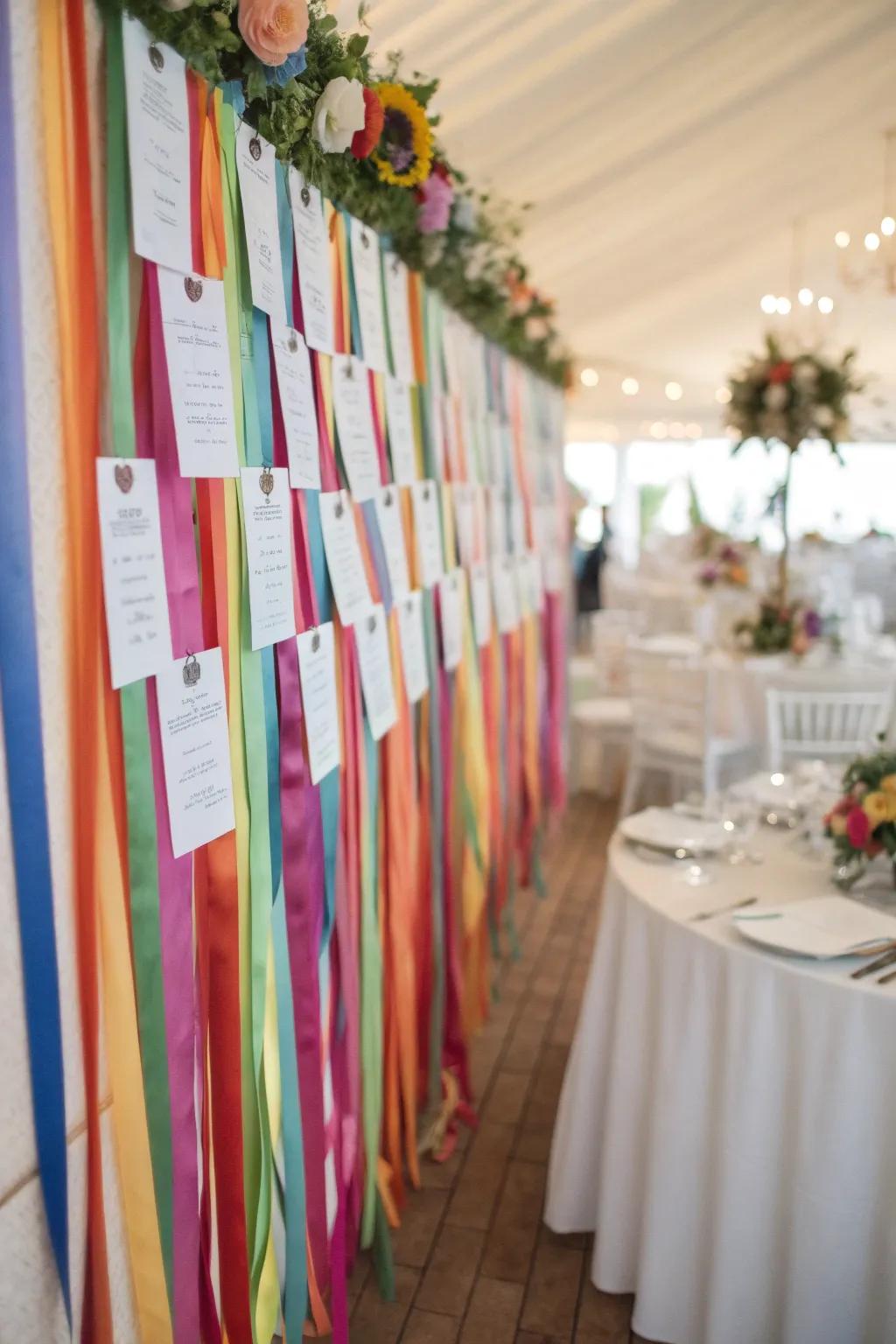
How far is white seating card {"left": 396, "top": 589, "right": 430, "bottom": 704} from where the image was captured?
92.7 inches

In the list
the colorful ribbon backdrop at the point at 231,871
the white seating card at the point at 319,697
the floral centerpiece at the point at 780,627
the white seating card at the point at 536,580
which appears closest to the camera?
the colorful ribbon backdrop at the point at 231,871

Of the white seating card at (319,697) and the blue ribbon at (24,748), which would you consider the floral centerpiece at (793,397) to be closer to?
the white seating card at (319,697)

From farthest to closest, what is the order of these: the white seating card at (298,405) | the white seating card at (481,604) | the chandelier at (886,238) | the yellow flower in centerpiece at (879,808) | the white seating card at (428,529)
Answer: the chandelier at (886,238), the white seating card at (481,604), the white seating card at (428,529), the yellow flower in centerpiece at (879,808), the white seating card at (298,405)

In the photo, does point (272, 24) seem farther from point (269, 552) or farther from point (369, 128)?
point (269, 552)

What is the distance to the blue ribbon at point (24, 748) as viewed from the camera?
40.9 inches

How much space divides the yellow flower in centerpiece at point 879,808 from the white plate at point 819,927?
16cm

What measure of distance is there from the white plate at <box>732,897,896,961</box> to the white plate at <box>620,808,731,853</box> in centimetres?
27

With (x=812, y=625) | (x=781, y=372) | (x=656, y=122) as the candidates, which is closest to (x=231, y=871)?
(x=656, y=122)

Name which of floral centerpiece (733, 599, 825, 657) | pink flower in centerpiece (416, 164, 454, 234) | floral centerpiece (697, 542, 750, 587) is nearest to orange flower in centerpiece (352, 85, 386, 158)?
pink flower in centerpiece (416, 164, 454, 234)

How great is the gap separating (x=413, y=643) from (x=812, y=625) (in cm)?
296

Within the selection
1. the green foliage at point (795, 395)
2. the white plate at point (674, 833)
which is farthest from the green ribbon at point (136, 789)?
the green foliage at point (795, 395)

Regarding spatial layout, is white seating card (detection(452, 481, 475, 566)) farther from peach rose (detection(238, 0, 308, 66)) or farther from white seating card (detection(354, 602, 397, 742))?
peach rose (detection(238, 0, 308, 66))

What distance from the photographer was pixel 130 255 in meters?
1.26

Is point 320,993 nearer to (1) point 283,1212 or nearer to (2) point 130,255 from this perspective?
(1) point 283,1212
